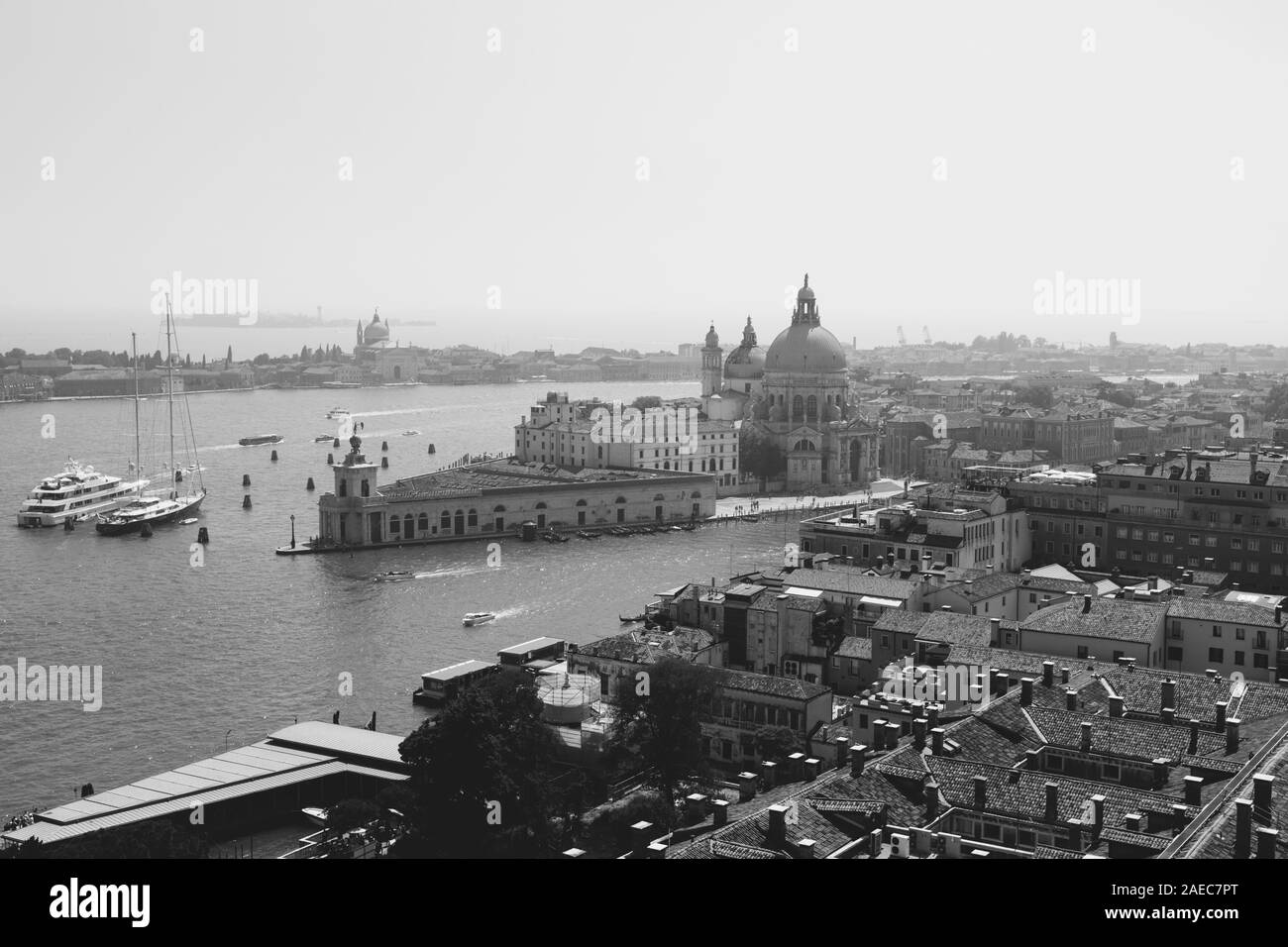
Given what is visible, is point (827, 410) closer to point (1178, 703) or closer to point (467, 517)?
point (467, 517)

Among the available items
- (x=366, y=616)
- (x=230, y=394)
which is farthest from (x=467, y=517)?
(x=230, y=394)

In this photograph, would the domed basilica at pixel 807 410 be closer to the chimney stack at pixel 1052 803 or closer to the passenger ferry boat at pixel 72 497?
the passenger ferry boat at pixel 72 497

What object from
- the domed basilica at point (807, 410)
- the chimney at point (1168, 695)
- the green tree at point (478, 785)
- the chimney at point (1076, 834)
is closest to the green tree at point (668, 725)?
the green tree at point (478, 785)

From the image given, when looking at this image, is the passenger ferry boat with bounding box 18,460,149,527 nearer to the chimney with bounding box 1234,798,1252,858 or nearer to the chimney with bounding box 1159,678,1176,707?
the chimney with bounding box 1159,678,1176,707

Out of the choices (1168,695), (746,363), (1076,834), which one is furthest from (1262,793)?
(746,363)

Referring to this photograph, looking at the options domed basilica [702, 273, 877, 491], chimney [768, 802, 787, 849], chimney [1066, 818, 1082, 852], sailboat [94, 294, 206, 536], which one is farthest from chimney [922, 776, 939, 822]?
domed basilica [702, 273, 877, 491]
